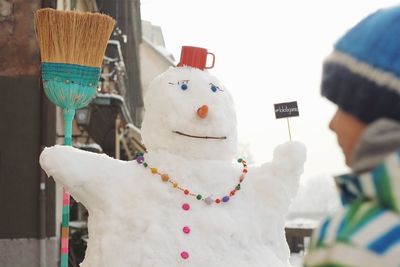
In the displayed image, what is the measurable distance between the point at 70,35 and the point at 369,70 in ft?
11.4

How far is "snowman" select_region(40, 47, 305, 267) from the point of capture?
3.48 m

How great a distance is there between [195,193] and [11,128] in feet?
11.7

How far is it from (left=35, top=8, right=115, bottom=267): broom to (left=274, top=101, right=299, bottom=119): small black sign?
4.70ft

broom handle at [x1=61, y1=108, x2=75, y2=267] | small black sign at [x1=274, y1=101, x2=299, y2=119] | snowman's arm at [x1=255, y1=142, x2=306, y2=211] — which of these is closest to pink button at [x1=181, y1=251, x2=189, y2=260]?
snowman's arm at [x1=255, y1=142, x2=306, y2=211]

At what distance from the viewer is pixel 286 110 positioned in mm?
4285

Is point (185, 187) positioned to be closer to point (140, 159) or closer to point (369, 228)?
point (140, 159)

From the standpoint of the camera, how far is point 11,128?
6500 mm

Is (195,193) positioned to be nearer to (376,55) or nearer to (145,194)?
(145,194)

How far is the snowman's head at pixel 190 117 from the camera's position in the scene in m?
3.77

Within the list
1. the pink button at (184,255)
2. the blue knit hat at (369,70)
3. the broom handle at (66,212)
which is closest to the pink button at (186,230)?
the pink button at (184,255)

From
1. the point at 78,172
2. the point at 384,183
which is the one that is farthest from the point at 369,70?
the point at 78,172

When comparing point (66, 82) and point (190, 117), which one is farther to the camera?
point (66, 82)

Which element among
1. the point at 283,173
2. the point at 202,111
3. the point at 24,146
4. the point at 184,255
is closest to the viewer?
the point at 184,255

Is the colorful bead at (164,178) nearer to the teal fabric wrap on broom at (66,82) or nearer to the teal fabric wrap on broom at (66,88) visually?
the teal fabric wrap on broom at (66,88)
